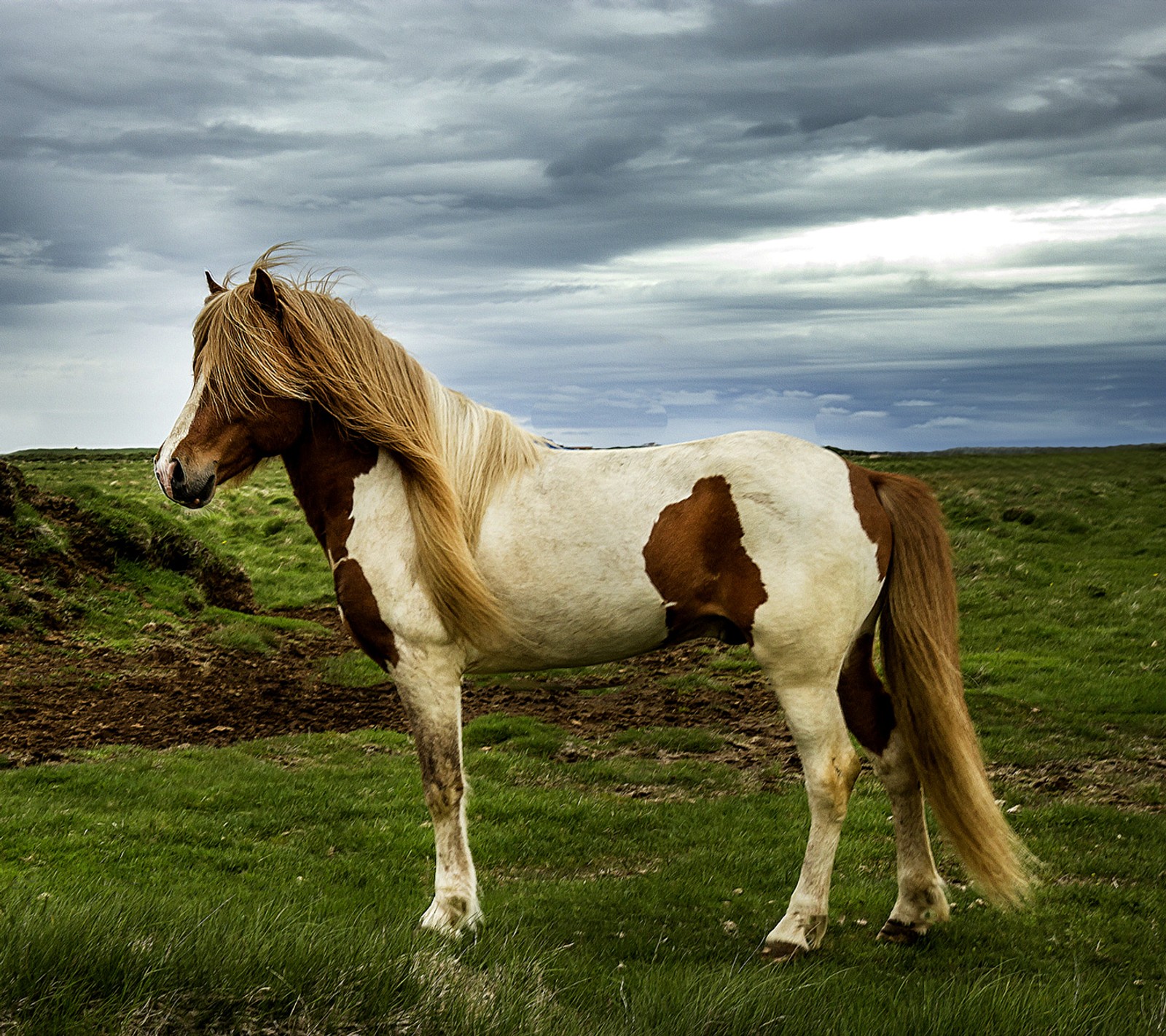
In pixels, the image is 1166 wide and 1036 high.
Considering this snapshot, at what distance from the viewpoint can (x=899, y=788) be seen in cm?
530

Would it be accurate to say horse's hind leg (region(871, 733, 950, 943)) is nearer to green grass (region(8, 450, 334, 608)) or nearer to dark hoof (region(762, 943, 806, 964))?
dark hoof (region(762, 943, 806, 964))

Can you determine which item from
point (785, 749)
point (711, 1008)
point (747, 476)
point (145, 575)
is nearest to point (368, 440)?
point (747, 476)

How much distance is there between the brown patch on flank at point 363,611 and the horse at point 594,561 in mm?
10

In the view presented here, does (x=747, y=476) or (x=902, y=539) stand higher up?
(x=747, y=476)

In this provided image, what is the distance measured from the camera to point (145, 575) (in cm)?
1477

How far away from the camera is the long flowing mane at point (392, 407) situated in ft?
16.6

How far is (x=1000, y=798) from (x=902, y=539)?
382 centimetres

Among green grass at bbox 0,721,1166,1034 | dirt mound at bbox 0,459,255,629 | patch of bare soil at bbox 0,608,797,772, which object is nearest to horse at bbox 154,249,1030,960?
green grass at bbox 0,721,1166,1034

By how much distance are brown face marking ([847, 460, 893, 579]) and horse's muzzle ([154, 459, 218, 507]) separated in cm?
329

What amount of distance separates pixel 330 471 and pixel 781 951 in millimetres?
3392

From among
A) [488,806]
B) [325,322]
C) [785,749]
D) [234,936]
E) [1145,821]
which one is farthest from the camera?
[785,749]

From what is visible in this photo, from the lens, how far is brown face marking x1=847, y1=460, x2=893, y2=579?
4996 millimetres

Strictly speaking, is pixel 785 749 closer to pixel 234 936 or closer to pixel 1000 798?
pixel 1000 798

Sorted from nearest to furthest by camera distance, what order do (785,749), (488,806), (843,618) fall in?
1. (843,618)
2. (488,806)
3. (785,749)
